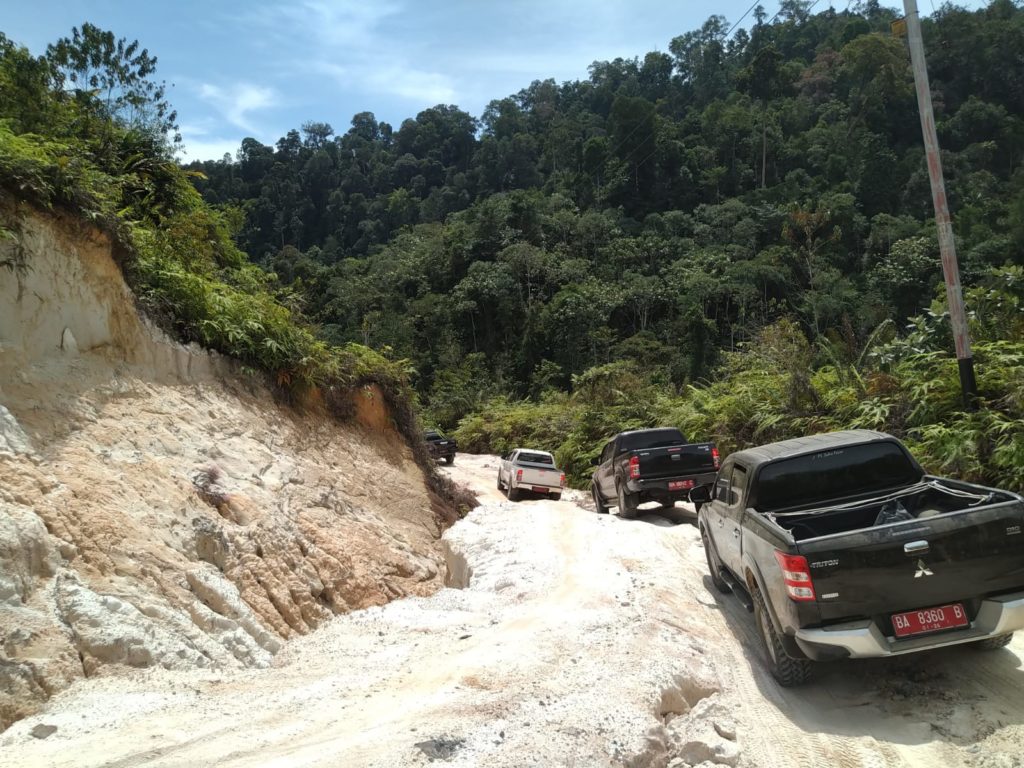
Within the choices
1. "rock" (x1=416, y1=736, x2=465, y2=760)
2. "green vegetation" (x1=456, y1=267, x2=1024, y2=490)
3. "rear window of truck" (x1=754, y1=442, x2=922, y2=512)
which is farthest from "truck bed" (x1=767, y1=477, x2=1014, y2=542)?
"green vegetation" (x1=456, y1=267, x2=1024, y2=490)

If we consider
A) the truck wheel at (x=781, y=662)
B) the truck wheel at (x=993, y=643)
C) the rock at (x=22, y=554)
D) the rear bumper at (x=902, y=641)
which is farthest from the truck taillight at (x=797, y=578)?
the rock at (x=22, y=554)

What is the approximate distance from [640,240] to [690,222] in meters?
5.78

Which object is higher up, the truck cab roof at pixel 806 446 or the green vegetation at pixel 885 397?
the truck cab roof at pixel 806 446

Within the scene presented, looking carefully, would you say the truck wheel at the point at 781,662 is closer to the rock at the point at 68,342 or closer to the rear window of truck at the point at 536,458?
the rock at the point at 68,342

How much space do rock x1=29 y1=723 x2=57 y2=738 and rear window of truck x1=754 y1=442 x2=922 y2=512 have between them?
5.32 m

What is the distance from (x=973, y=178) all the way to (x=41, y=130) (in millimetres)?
55594

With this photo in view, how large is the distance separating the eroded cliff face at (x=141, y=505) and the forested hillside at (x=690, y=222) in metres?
13.2

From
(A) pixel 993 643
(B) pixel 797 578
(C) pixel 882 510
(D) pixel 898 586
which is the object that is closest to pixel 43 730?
(B) pixel 797 578

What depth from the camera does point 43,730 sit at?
3.98 meters

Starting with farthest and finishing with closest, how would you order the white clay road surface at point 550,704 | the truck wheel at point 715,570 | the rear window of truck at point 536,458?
the rear window of truck at point 536,458
the truck wheel at point 715,570
the white clay road surface at point 550,704

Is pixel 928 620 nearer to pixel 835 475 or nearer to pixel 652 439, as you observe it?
pixel 835 475

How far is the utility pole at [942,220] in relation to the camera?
34.5 ft

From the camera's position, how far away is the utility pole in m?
10.5

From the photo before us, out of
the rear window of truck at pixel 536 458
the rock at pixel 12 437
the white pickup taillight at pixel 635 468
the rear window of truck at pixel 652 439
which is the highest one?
the rock at pixel 12 437
